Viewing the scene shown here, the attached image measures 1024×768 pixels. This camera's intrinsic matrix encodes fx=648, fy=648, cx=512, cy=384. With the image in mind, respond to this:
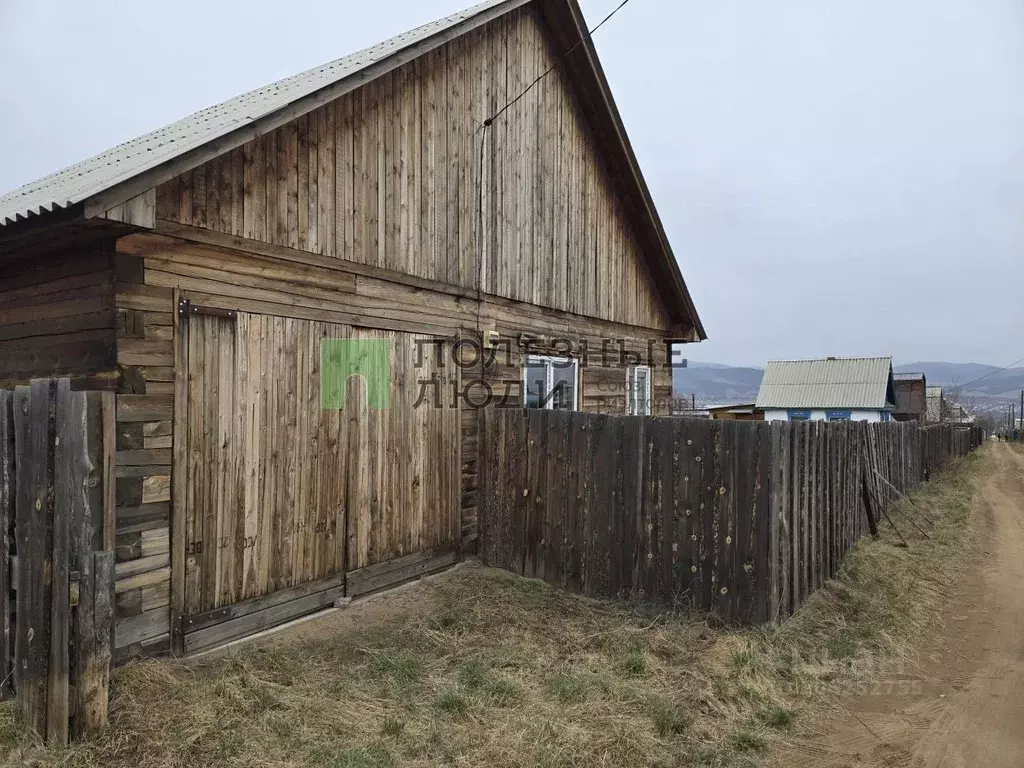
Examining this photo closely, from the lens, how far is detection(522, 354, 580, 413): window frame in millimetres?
9031

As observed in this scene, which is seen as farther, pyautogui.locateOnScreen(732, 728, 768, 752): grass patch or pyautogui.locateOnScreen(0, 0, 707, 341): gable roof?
pyautogui.locateOnScreen(0, 0, 707, 341): gable roof

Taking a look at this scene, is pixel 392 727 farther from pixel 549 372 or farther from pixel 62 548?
pixel 549 372

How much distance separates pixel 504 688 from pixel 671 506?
2.50 meters

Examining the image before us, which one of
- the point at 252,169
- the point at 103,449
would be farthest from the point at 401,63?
the point at 103,449

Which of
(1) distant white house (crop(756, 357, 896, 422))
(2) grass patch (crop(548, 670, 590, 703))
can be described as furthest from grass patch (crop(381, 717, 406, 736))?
(1) distant white house (crop(756, 357, 896, 422))

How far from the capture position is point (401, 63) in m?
6.38

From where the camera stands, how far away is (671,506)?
614cm

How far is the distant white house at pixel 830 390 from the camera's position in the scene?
139ft

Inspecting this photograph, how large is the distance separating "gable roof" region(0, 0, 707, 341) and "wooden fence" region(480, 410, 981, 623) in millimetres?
3985

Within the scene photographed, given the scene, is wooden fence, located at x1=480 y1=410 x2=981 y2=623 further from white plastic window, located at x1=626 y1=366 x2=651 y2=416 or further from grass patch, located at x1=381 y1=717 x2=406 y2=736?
white plastic window, located at x1=626 y1=366 x2=651 y2=416

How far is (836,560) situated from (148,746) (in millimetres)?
7017

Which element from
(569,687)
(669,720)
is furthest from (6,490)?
(669,720)

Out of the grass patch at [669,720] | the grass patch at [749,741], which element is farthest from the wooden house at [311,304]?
the grass patch at [749,741]

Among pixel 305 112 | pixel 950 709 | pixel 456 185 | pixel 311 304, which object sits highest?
pixel 456 185
